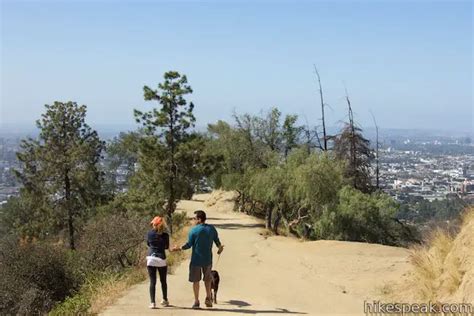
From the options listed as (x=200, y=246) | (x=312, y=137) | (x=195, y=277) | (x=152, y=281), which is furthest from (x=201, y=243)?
(x=312, y=137)

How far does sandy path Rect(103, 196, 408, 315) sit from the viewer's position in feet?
37.7

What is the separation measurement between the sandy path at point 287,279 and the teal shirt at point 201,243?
988mm

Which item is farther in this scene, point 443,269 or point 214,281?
point 443,269

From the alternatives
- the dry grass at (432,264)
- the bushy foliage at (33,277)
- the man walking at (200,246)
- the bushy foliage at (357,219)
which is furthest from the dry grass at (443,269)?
the bushy foliage at (357,219)

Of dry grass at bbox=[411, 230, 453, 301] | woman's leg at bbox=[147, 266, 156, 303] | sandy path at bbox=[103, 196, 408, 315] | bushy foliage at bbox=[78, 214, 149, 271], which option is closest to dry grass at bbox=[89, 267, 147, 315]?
sandy path at bbox=[103, 196, 408, 315]

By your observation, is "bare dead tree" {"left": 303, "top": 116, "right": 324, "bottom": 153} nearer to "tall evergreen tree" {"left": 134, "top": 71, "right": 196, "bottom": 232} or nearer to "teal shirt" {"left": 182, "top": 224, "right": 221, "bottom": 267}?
"tall evergreen tree" {"left": 134, "top": 71, "right": 196, "bottom": 232}

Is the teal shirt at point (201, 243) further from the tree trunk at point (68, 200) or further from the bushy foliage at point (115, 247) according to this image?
the tree trunk at point (68, 200)

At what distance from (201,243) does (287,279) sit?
22.9 ft

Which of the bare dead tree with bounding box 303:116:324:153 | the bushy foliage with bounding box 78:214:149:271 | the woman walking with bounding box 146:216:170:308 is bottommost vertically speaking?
the bushy foliage with bounding box 78:214:149:271

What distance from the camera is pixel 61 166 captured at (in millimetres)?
34875

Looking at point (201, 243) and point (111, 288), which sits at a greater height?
point (201, 243)

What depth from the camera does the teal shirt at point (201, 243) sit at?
10461mm

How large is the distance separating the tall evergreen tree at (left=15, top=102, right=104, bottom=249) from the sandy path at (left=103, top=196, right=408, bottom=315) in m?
12.1

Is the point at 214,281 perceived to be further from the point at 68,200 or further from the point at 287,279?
the point at 68,200
